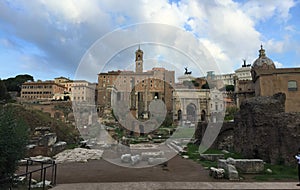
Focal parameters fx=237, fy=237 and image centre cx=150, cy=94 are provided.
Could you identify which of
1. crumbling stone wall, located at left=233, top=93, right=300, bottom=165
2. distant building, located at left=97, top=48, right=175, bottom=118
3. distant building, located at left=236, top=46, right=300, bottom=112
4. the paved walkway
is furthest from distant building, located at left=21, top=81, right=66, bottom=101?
the paved walkway

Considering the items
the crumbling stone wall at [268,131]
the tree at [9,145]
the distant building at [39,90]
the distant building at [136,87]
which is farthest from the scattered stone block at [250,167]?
the distant building at [39,90]

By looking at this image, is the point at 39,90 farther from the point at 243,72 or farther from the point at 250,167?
the point at 250,167

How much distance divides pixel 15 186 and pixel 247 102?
14.2 metres

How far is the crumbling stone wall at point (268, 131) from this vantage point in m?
11.9

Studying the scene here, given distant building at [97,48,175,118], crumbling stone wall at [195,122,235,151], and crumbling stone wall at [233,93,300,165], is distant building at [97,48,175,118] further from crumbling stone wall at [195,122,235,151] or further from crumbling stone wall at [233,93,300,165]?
crumbling stone wall at [195,122,235,151]

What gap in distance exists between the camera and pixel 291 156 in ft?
38.2

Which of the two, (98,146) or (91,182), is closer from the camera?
(91,182)

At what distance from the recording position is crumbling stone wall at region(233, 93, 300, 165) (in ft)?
39.1

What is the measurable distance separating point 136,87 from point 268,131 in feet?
54.3

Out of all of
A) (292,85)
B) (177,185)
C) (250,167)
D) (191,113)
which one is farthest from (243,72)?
(177,185)

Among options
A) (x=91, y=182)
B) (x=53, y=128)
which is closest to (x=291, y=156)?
(x=91, y=182)

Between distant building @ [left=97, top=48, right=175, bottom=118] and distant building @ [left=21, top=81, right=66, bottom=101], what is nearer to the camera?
distant building @ [left=97, top=48, right=175, bottom=118]

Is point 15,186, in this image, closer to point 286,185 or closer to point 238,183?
point 238,183

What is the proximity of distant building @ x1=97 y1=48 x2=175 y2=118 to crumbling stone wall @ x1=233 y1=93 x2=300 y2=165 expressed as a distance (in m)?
5.92
